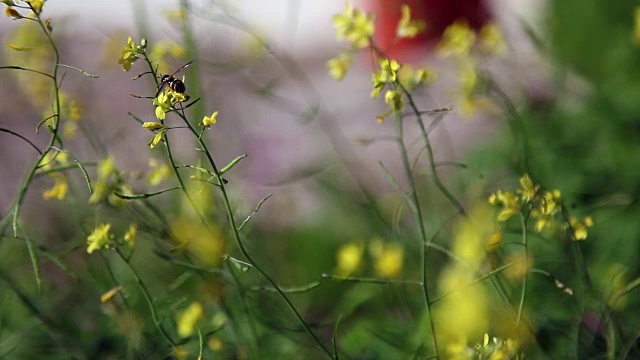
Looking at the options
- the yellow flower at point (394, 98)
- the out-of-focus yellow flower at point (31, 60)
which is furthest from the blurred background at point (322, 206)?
the yellow flower at point (394, 98)

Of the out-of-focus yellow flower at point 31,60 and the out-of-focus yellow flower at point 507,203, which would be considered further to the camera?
the out-of-focus yellow flower at point 31,60

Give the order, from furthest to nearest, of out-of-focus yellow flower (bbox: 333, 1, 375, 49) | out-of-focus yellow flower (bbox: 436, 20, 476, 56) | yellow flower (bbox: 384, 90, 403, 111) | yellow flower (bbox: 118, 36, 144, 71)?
out-of-focus yellow flower (bbox: 436, 20, 476, 56)
out-of-focus yellow flower (bbox: 333, 1, 375, 49)
yellow flower (bbox: 384, 90, 403, 111)
yellow flower (bbox: 118, 36, 144, 71)

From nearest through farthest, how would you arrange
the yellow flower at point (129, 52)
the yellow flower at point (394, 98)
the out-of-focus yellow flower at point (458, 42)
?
the yellow flower at point (129, 52), the yellow flower at point (394, 98), the out-of-focus yellow flower at point (458, 42)

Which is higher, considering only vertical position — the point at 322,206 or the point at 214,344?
the point at 214,344

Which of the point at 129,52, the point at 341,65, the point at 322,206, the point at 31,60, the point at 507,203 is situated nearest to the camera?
the point at 129,52

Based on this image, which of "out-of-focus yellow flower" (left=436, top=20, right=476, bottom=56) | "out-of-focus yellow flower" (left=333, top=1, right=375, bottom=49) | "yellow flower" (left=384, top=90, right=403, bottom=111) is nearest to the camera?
"yellow flower" (left=384, top=90, right=403, bottom=111)

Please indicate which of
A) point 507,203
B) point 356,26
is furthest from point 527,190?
point 356,26

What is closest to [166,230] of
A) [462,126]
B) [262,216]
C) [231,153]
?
[262,216]

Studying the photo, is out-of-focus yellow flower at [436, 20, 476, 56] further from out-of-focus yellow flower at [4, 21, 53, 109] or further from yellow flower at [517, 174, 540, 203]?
out-of-focus yellow flower at [4, 21, 53, 109]

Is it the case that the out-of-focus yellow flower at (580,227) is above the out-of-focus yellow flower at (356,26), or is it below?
below

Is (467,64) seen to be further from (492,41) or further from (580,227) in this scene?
(580,227)

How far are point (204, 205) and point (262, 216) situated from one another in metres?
0.70

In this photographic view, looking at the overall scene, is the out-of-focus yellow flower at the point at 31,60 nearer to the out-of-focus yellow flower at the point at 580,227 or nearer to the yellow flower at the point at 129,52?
the yellow flower at the point at 129,52

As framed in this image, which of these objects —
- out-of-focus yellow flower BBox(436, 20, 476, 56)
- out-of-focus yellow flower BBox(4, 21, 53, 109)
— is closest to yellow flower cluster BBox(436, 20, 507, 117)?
out-of-focus yellow flower BBox(436, 20, 476, 56)
